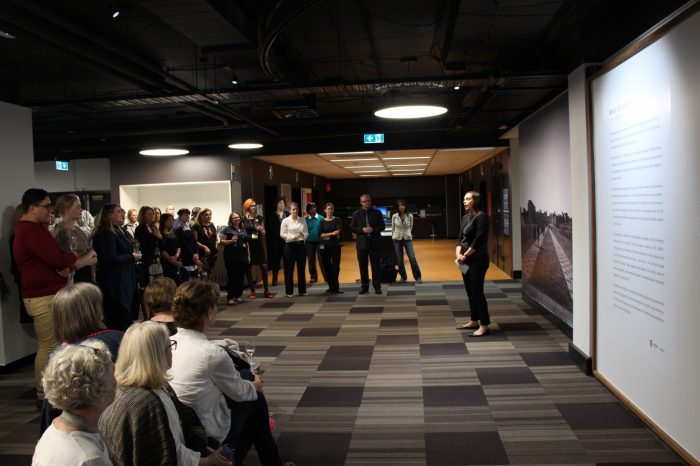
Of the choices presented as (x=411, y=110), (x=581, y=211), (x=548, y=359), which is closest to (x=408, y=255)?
(x=411, y=110)

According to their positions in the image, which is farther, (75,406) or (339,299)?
(339,299)

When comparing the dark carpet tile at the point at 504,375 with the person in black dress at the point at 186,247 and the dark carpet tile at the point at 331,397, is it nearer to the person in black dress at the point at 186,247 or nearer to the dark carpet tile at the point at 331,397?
the dark carpet tile at the point at 331,397

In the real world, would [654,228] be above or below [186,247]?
above

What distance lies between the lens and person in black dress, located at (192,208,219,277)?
808cm

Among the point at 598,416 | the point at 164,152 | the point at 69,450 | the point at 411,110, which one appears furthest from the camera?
the point at 164,152

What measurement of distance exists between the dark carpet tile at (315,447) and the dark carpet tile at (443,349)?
2029 mm

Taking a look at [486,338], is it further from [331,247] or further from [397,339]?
[331,247]

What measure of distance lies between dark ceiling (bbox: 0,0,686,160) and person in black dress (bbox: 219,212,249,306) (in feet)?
5.84

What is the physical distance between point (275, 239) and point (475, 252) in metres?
6.45

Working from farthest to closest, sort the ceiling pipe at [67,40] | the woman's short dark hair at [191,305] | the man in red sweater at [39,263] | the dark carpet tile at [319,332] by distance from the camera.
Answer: the dark carpet tile at [319,332], the man in red sweater at [39,263], the ceiling pipe at [67,40], the woman's short dark hair at [191,305]

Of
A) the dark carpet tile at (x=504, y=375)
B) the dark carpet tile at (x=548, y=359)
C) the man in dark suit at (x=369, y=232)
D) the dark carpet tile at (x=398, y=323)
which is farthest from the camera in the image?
the man in dark suit at (x=369, y=232)

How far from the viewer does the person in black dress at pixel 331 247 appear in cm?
914

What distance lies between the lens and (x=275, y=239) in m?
11.6

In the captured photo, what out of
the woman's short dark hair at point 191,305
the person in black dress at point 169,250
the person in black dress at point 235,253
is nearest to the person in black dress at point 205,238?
the person in black dress at point 235,253
